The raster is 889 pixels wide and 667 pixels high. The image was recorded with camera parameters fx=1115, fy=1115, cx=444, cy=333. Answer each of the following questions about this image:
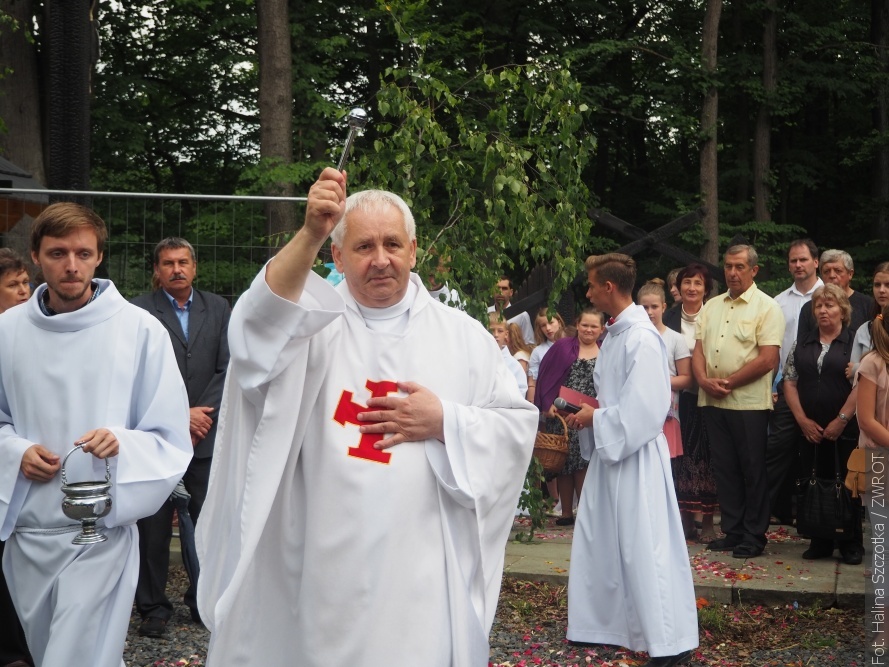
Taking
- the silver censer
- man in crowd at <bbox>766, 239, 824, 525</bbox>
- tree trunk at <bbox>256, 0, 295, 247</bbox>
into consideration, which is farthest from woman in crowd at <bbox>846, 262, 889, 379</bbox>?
tree trunk at <bbox>256, 0, 295, 247</bbox>

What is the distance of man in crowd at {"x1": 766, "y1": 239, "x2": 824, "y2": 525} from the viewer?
8250mm

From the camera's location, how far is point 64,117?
5637mm

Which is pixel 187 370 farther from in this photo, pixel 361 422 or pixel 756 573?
pixel 756 573

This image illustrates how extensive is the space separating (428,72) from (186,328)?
2320 mm

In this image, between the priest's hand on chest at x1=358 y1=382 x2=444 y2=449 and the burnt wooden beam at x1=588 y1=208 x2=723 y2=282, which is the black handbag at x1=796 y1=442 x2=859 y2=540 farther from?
the burnt wooden beam at x1=588 y1=208 x2=723 y2=282

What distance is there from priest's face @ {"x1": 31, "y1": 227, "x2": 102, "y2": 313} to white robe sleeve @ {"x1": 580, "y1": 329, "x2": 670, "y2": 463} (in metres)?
2.95

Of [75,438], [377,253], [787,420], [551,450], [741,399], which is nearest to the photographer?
[377,253]

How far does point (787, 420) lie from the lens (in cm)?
820

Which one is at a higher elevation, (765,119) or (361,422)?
(765,119)

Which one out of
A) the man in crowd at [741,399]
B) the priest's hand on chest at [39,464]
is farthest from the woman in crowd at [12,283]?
the man in crowd at [741,399]

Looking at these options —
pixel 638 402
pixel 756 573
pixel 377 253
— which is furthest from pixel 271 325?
pixel 756 573

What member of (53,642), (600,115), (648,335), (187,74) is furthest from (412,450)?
(600,115)

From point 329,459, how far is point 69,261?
1.47 meters

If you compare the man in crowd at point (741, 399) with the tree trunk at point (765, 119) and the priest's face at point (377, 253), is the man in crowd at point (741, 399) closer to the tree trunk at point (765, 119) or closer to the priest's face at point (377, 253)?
the priest's face at point (377, 253)
